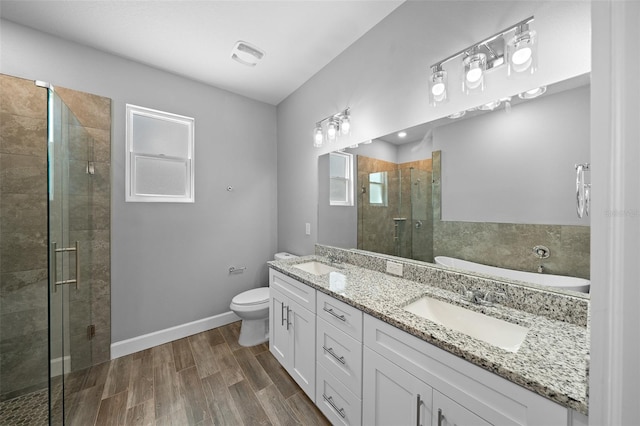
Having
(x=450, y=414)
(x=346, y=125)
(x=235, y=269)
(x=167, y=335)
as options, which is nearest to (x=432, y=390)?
(x=450, y=414)

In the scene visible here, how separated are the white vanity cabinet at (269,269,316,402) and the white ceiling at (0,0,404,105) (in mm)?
1951

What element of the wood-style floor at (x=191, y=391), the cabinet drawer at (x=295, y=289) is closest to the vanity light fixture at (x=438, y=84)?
the cabinet drawer at (x=295, y=289)

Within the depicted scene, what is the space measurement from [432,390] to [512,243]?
2.68ft

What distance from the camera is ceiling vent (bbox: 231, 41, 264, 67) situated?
2053 millimetres

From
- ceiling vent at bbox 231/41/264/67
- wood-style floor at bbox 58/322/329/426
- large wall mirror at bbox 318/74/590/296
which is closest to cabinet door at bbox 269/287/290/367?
wood-style floor at bbox 58/322/329/426

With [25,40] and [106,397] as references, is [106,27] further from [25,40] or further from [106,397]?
[106,397]

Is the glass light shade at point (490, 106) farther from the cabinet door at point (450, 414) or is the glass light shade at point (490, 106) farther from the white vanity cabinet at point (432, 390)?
the cabinet door at point (450, 414)

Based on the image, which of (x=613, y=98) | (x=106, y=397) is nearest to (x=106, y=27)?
(x=106, y=397)

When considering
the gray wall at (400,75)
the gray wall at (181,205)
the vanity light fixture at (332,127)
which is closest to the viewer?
the gray wall at (400,75)

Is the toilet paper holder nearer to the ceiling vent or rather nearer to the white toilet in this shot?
the white toilet

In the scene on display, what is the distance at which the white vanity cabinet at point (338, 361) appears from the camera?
4.08 feet

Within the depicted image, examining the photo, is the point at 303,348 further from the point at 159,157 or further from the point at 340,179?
the point at 159,157

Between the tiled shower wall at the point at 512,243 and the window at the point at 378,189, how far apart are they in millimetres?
407

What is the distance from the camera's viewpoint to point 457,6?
1364 millimetres
